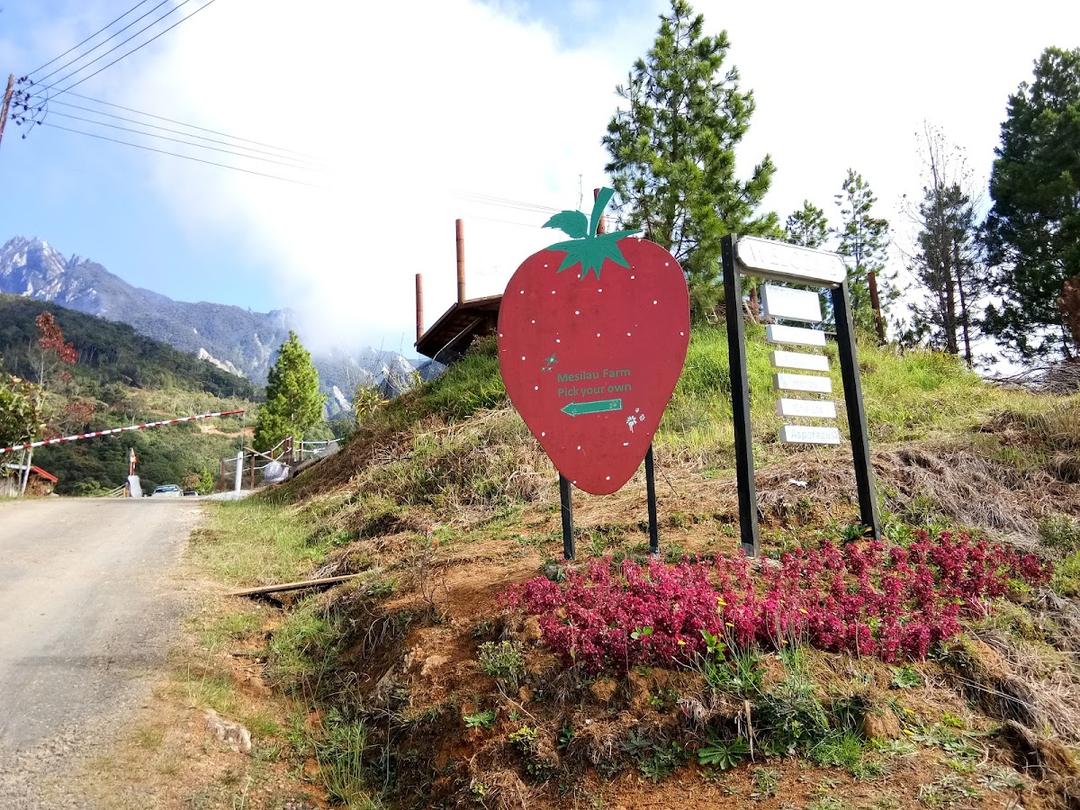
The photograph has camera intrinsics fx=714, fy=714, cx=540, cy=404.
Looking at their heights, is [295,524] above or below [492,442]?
below

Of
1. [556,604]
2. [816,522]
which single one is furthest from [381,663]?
[816,522]

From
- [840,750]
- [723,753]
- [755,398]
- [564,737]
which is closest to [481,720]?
[564,737]

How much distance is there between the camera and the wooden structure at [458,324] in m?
17.2

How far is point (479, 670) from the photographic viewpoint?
3592 mm

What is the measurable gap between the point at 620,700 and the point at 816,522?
3.03 metres

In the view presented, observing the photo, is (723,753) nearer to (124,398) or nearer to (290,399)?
(290,399)

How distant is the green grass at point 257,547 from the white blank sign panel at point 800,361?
183 inches

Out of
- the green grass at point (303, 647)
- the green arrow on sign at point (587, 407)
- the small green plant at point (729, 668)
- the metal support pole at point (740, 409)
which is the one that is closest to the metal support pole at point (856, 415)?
the metal support pole at point (740, 409)

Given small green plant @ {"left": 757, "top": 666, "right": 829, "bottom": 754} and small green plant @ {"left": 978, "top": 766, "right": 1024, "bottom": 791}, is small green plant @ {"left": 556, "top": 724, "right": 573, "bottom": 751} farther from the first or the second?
small green plant @ {"left": 978, "top": 766, "right": 1024, "bottom": 791}

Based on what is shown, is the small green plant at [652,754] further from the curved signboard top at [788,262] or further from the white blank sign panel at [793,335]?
the curved signboard top at [788,262]

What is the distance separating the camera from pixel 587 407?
475 centimetres

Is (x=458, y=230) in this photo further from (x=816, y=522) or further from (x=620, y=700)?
(x=620, y=700)

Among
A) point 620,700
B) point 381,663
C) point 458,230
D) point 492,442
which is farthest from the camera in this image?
point 458,230

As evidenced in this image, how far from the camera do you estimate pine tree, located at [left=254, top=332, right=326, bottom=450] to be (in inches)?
1521
